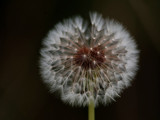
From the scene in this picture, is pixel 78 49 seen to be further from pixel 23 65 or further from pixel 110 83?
pixel 23 65

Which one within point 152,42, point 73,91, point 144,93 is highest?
point 152,42

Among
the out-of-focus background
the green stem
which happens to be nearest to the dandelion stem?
the green stem

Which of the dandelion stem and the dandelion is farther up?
the dandelion

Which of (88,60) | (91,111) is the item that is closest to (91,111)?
(91,111)

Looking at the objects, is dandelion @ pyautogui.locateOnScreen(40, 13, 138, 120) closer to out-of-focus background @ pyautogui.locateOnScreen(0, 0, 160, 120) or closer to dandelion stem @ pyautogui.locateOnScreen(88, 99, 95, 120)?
dandelion stem @ pyautogui.locateOnScreen(88, 99, 95, 120)

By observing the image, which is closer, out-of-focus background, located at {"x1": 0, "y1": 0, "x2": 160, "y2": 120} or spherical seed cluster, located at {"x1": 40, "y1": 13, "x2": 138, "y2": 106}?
spherical seed cluster, located at {"x1": 40, "y1": 13, "x2": 138, "y2": 106}

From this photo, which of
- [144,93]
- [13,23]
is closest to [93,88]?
[144,93]

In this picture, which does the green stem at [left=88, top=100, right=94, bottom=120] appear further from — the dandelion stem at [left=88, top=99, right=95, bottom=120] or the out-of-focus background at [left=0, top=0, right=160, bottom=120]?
the out-of-focus background at [left=0, top=0, right=160, bottom=120]
